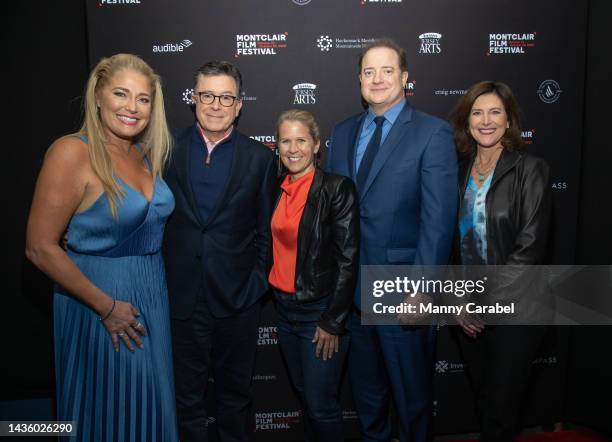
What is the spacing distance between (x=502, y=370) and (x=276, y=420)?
5.23 feet

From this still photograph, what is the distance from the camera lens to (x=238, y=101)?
7.49 ft

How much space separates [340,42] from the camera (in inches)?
113

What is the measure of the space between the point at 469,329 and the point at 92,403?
177cm

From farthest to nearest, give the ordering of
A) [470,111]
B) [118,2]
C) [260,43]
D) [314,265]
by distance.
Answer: [260,43], [118,2], [470,111], [314,265]

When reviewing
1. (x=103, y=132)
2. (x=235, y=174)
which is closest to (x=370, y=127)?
(x=235, y=174)

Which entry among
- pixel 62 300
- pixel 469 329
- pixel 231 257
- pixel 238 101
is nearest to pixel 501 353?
pixel 469 329

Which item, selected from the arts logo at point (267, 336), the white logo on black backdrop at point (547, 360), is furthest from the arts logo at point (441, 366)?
the arts logo at point (267, 336)

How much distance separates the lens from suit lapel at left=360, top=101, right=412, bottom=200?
2201mm

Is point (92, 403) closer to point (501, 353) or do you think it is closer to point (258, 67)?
point (501, 353)

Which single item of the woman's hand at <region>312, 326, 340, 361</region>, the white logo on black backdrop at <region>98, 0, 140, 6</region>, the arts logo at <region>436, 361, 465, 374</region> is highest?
the white logo on black backdrop at <region>98, 0, 140, 6</region>

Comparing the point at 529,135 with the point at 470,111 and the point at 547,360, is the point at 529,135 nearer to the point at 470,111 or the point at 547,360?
the point at 470,111

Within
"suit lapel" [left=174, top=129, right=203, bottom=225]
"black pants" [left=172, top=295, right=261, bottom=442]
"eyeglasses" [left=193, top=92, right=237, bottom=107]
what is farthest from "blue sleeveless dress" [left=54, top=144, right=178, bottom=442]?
"eyeglasses" [left=193, top=92, right=237, bottom=107]

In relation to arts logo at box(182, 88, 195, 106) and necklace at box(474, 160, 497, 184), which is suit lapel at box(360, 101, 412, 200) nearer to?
necklace at box(474, 160, 497, 184)

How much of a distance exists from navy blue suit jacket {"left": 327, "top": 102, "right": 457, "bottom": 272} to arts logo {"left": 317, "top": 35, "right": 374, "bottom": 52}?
2.76 feet
